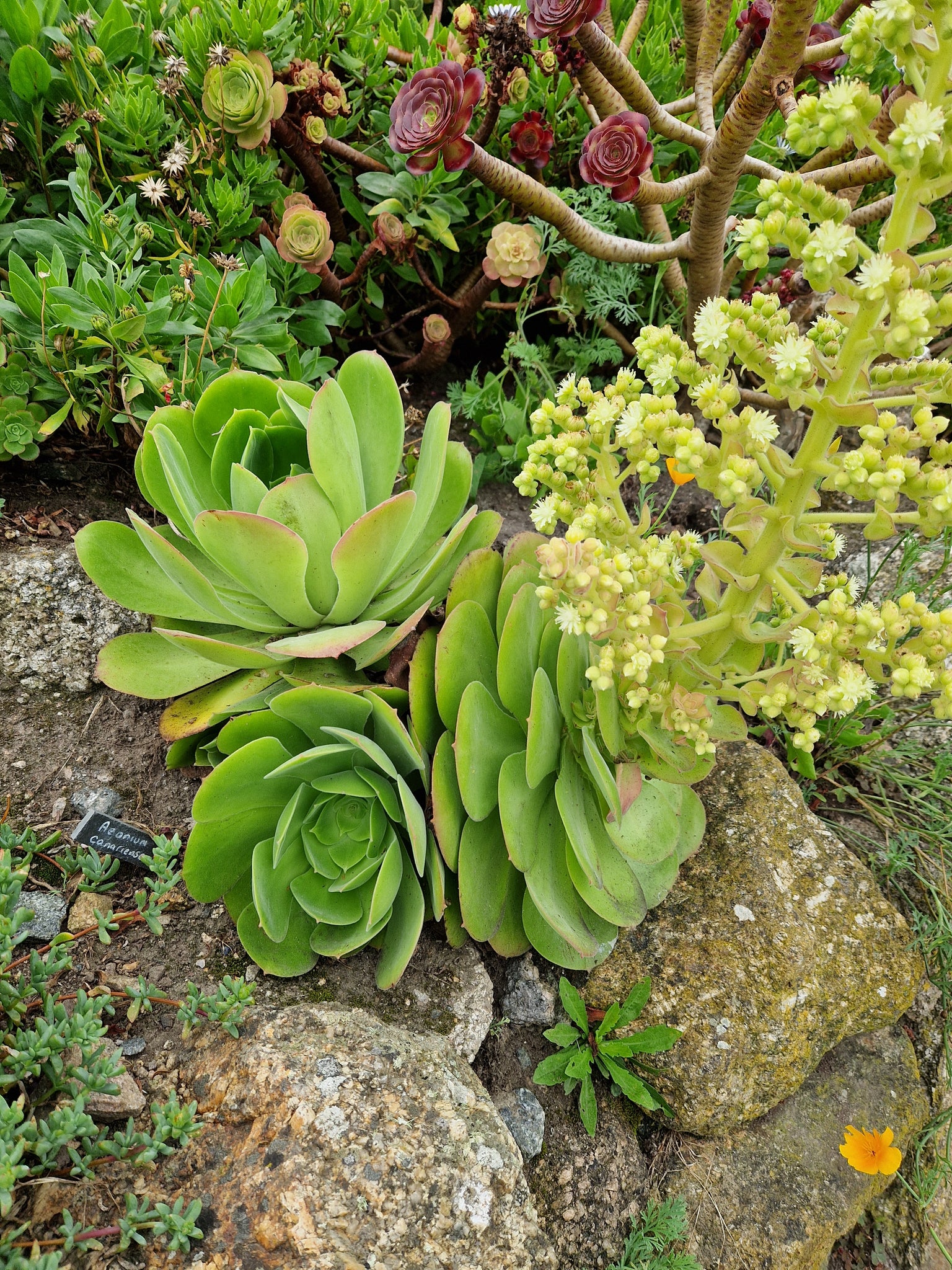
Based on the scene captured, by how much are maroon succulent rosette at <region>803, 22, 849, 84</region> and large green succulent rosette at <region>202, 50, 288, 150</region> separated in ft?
4.99

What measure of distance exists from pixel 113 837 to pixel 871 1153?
5.91 ft

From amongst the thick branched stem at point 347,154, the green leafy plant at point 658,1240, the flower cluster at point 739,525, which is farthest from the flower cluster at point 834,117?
the green leafy plant at point 658,1240

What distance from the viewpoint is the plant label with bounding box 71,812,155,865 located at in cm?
167

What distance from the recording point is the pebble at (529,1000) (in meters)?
1.89

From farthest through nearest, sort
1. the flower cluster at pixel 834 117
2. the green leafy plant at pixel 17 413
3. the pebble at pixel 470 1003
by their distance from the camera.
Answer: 1. the green leafy plant at pixel 17 413
2. the pebble at pixel 470 1003
3. the flower cluster at pixel 834 117

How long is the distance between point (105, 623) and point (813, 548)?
5.57 feet

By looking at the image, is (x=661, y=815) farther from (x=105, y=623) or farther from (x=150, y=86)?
(x=150, y=86)

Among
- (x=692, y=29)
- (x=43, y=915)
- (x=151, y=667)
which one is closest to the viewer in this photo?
(x=43, y=915)

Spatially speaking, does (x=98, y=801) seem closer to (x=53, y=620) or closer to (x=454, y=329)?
(x=53, y=620)

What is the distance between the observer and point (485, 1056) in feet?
6.03

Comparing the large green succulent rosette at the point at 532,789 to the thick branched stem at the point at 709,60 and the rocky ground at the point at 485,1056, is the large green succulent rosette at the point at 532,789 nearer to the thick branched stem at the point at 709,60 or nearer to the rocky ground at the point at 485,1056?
the rocky ground at the point at 485,1056

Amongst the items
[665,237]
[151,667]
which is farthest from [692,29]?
[151,667]

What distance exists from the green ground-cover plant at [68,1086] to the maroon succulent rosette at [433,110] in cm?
178

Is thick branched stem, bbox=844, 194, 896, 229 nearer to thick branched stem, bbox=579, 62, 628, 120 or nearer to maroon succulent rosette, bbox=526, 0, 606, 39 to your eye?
thick branched stem, bbox=579, 62, 628, 120
